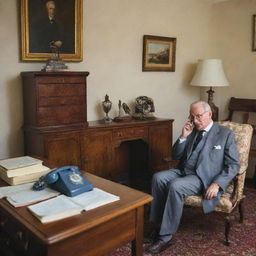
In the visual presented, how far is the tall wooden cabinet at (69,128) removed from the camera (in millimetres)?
3215

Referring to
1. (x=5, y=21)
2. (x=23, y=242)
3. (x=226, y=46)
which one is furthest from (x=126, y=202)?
(x=226, y=46)

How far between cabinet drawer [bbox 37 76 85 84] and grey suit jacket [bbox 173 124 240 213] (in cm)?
139

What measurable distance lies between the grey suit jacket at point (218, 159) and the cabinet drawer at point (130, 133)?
39.9 inches

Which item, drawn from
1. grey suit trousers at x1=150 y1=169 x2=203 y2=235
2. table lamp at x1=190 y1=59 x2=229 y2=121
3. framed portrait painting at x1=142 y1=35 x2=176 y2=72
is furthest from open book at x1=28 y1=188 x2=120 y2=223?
table lamp at x1=190 y1=59 x2=229 y2=121

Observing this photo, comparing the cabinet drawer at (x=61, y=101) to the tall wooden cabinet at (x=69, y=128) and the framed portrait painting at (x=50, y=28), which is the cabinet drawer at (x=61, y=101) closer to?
the tall wooden cabinet at (x=69, y=128)

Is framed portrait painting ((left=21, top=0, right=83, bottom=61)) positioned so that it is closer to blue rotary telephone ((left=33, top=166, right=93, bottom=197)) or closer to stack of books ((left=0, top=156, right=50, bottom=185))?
stack of books ((left=0, top=156, right=50, bottom=185))

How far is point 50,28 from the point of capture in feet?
11.5

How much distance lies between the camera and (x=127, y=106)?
4.14 meters

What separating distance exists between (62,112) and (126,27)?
1.53 metres

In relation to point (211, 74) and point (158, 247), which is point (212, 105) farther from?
point (158, 247)

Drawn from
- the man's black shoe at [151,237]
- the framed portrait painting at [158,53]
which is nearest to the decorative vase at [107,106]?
the framed portrait painting at [158,53]

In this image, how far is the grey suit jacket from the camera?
2.88m

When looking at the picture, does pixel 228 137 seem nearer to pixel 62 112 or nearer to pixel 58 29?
pixel 62 112

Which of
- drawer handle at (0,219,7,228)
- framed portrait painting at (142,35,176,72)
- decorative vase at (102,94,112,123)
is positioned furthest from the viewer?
framed portrait painting at (142,35,176,72)
